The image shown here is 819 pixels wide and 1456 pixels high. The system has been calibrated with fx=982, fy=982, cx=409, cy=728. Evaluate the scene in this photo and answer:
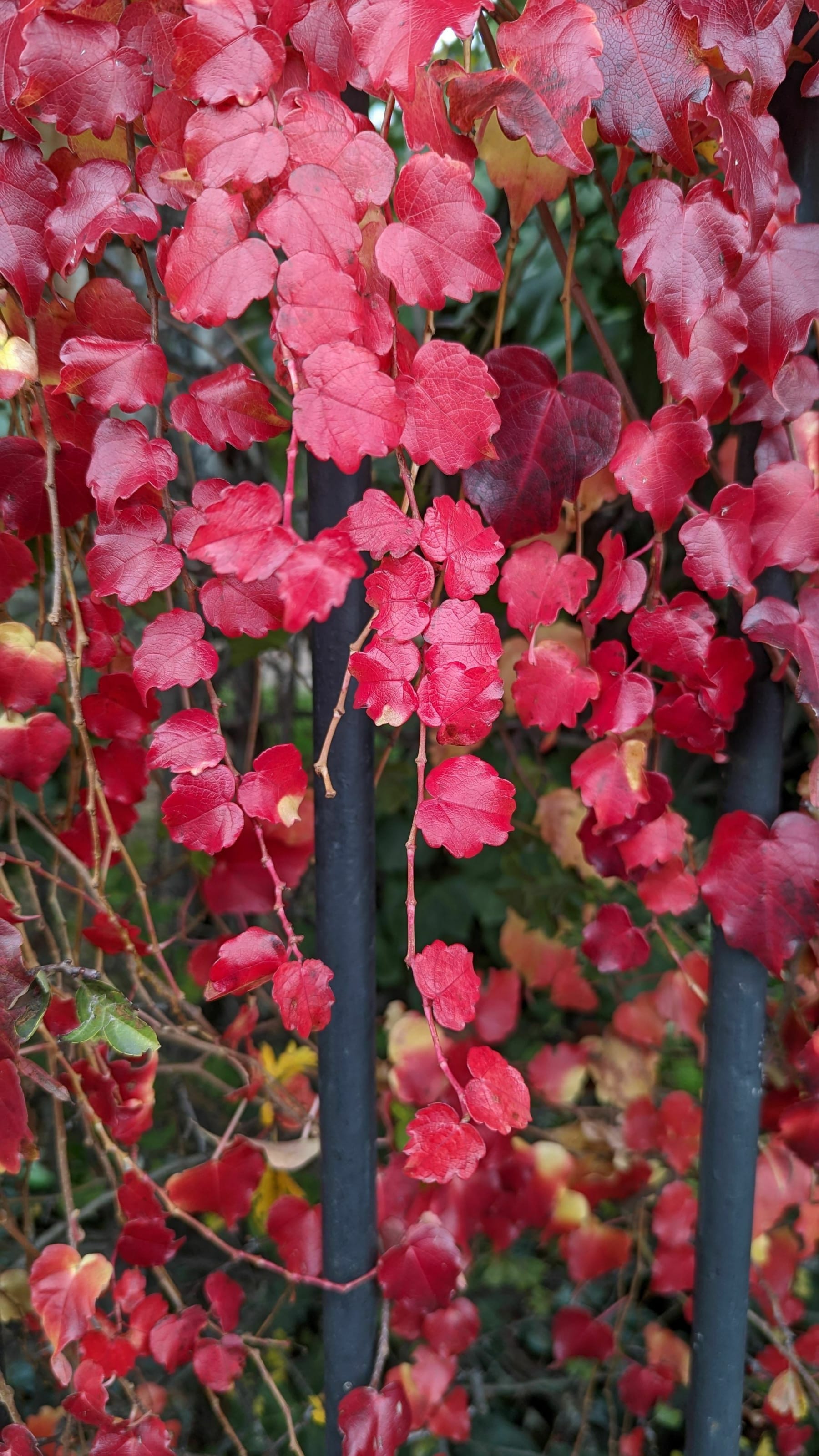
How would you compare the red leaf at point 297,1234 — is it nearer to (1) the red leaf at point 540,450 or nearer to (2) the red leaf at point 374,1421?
(2) the red leaf at point 374,1421

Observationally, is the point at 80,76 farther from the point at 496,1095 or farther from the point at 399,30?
the point at 496,1095

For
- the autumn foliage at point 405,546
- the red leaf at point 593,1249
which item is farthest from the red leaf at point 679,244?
the red leaf at point 593,1249

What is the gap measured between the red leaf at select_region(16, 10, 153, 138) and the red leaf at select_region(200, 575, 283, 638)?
9.6 inches

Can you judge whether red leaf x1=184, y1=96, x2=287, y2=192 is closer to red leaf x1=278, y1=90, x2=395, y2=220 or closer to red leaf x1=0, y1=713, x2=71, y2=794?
red leaf x1=278, y1=90, x2=395, y2=220

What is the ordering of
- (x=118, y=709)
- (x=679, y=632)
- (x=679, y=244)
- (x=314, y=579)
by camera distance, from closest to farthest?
(x=314, y=579), (x=679, y=244), (x=679, y=632), (x=118, y=709)

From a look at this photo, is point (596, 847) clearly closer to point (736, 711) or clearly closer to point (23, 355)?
point (736, 711)

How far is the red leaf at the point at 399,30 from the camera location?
1.51ft

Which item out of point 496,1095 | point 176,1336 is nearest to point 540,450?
point 496,1095

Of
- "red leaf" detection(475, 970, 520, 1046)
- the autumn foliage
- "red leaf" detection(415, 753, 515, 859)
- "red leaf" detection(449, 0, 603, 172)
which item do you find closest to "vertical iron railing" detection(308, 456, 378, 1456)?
the autumn foliage

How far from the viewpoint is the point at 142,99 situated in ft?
1.70

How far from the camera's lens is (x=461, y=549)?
1.75 ft

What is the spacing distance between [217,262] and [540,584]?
280 mm

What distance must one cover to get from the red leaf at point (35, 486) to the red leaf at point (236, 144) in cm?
22

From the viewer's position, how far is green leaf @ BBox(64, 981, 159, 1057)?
1.95 ft
